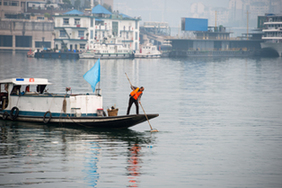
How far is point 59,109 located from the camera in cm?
2928

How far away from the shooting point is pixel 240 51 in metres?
195

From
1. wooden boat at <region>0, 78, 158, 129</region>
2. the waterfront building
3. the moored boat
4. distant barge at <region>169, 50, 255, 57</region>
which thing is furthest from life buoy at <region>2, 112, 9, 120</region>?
the waterfront building

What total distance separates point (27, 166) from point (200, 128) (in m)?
14.1

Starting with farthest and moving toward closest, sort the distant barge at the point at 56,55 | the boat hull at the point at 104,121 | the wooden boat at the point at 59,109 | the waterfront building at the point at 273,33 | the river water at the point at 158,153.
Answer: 1. the waterfront building at the point at 273,33
2. the distant barge at the point at 56,55
3. the wooden boat at the point at 59,109
4. the boat hull at the point at 104,121
5. the river water at the point at 158,153

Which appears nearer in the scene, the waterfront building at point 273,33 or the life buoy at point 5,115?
the life buoy at point 5,115

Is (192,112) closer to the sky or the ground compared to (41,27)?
closer to the ground

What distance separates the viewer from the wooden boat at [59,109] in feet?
93.0

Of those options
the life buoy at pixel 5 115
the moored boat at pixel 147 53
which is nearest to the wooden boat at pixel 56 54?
the moored boat at pixel 147 53

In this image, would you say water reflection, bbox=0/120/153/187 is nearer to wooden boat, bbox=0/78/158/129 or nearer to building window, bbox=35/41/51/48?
wooden boat, bbox=0/78/158/129

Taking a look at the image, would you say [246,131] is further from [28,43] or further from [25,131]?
[28,43]

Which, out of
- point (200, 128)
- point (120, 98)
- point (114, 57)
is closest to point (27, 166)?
point (200, 128)

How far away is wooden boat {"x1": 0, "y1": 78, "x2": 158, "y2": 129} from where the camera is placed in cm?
2834

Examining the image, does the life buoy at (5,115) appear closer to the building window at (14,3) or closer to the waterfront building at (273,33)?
the waterfront building at (273,33)

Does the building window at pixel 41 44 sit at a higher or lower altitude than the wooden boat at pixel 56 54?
higher
